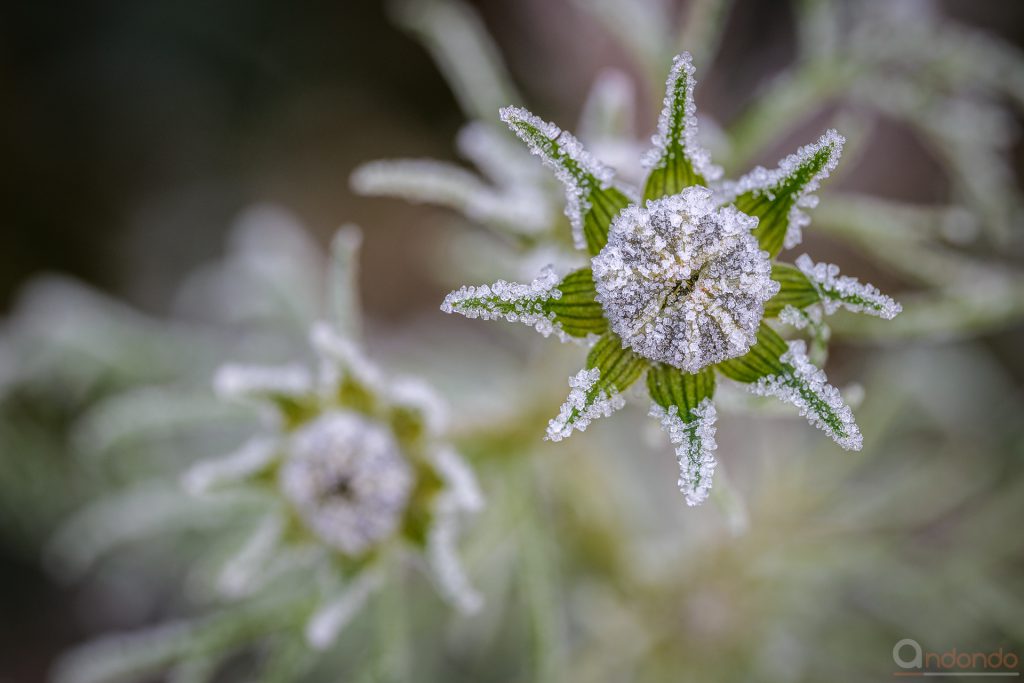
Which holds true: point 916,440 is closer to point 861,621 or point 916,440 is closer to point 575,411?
point 861,621

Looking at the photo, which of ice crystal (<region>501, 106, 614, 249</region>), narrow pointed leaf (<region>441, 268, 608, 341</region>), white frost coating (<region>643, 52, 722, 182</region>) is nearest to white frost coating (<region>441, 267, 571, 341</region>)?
narrow pointed leaf (<region>441, 268, 608, 341</region>)

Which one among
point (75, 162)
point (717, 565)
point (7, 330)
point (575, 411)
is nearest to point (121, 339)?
point (7, 330)

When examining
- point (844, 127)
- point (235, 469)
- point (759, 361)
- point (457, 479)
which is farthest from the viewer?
point (844, 127)

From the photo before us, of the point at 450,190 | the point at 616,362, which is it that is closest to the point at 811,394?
the point at 616,362

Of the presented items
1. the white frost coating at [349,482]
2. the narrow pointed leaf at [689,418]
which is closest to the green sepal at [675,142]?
the narrow pointed leaf at [689,418]

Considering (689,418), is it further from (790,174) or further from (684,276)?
(790,174)

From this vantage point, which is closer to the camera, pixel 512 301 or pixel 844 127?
pixel 512 301
